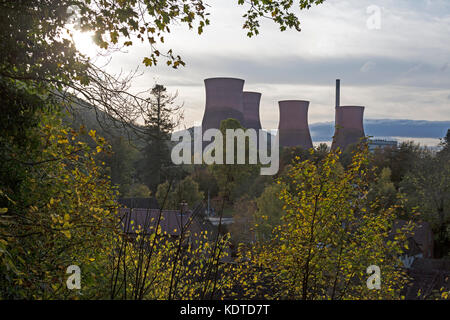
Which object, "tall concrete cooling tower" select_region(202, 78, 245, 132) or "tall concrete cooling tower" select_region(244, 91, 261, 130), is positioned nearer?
"tall concrete cooling tower" select_region(202, 78, 245, 132)

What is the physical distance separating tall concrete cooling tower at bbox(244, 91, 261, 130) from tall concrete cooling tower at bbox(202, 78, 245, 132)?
6.40 metres

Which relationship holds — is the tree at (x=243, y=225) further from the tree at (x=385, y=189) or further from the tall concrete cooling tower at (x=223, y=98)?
the tall concrete cooling tower at (x=223, y=98)

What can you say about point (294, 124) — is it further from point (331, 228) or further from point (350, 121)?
point (331, 228)

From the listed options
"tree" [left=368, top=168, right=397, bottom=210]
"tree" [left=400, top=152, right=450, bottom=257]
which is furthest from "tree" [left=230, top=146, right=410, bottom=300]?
"tree" [left=368, top=168, right=397, bottom=210]

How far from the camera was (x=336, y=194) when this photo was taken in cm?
654

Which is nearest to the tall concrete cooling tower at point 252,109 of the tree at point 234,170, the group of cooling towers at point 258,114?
the group of cooling towers at point 258,114

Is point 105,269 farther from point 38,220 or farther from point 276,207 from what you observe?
point 276,207

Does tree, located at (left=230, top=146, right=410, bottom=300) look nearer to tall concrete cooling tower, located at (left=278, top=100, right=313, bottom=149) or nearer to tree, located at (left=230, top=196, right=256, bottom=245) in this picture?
tree, located at (left=230, top=196, right=256, bottom=245)

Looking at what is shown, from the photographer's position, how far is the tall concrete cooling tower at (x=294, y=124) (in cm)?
3750

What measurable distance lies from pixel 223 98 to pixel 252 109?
354 inches

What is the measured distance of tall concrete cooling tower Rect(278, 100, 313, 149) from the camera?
37500 millimetres

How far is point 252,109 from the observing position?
43188mm

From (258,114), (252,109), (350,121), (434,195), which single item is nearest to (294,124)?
(350,121)
